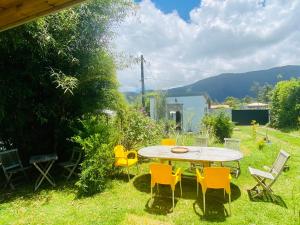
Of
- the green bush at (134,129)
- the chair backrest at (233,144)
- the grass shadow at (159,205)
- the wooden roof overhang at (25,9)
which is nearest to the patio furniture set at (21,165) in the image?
the green bush at (134,129)

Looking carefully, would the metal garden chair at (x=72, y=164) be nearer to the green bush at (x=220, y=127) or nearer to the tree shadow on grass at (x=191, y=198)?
the tree shadow on grass at (x=191, y=198)

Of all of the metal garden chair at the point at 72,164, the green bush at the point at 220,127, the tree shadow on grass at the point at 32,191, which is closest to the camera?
the tree shadow on grass at the point at 32,191

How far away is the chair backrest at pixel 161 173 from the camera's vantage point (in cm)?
450

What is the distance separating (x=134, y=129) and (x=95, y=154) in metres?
2.73

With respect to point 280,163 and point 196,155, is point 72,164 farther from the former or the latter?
point 280,163

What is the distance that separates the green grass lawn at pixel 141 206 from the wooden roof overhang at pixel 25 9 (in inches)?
123

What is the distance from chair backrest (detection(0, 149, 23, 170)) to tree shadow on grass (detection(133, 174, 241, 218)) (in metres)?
2.83

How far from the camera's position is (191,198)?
5043 mm

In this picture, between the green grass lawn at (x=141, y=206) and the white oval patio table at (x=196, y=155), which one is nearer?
the green grass lawn at (x=141, y=206)

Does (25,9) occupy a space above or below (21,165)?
above

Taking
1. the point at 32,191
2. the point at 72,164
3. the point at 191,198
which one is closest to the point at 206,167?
the point at 191,198

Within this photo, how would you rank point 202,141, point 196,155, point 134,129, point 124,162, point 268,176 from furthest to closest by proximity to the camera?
point 134,129
point 202,141
point 124,162
point 196,155
point 268,176

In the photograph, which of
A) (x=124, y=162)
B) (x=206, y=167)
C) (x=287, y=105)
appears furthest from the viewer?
(x=287, y=105)

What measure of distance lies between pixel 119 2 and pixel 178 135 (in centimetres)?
536
